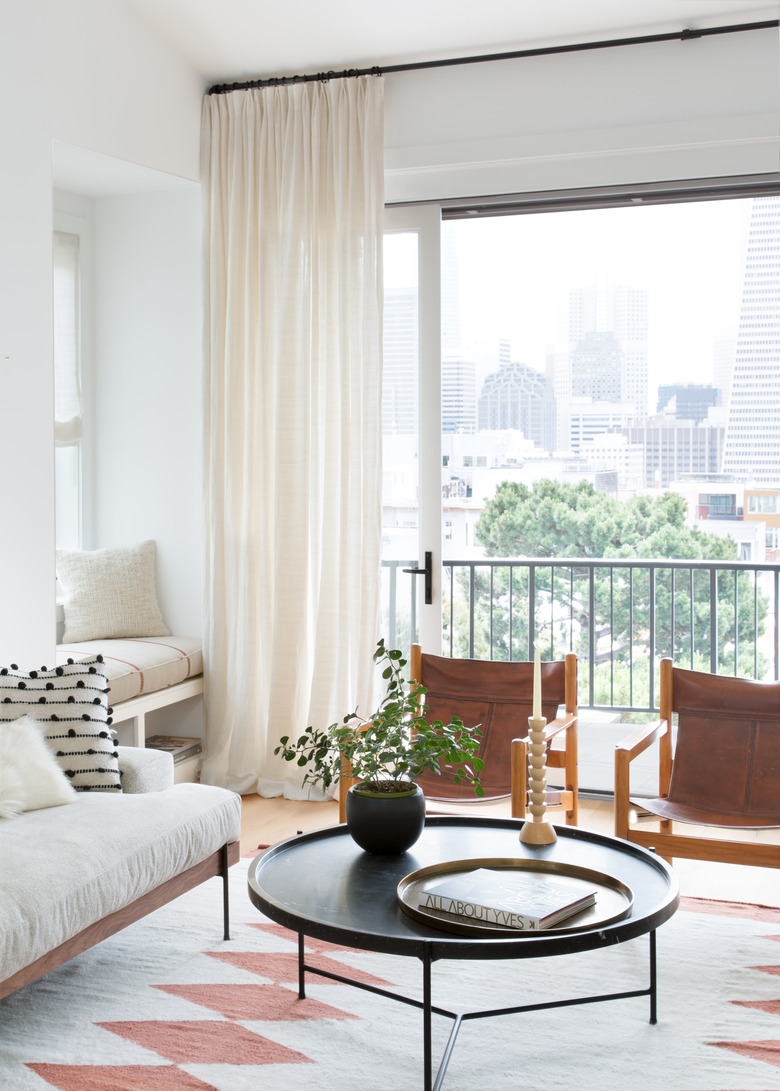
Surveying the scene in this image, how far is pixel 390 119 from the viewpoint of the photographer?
4.07 metres

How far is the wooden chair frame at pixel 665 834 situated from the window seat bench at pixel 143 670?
1.88m

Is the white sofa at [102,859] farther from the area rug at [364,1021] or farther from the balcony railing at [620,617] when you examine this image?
the balcony railing at [620,617]

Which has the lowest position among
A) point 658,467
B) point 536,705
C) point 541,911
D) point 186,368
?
point 541,911

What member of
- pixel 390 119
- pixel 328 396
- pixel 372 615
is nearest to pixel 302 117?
pixel 390 119

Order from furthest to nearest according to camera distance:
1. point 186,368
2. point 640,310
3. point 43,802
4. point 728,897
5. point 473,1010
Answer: point 640,310
point 186,368
point 728,897
point 43,802
point 473,1010

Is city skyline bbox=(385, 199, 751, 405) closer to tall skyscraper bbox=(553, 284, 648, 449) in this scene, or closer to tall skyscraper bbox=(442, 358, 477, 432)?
tall skyscraper bbox=(553, 284, 648, 449)

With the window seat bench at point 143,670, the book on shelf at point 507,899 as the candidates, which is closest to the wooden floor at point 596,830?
the window seat bench at point 143,670

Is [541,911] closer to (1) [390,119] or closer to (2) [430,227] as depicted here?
(2) [430,227]

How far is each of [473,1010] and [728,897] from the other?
44.7 inches

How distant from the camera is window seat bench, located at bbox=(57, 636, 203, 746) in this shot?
3754 mm

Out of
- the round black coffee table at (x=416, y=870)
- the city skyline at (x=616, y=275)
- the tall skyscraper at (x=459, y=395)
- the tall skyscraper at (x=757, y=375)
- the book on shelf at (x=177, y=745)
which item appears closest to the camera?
the round black coffee table at (x=416, y=870)

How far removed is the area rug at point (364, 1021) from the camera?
6.74 feet

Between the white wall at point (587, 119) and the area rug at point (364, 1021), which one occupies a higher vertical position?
the white wall at point (587, 119)

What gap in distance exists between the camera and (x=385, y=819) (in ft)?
7.31
